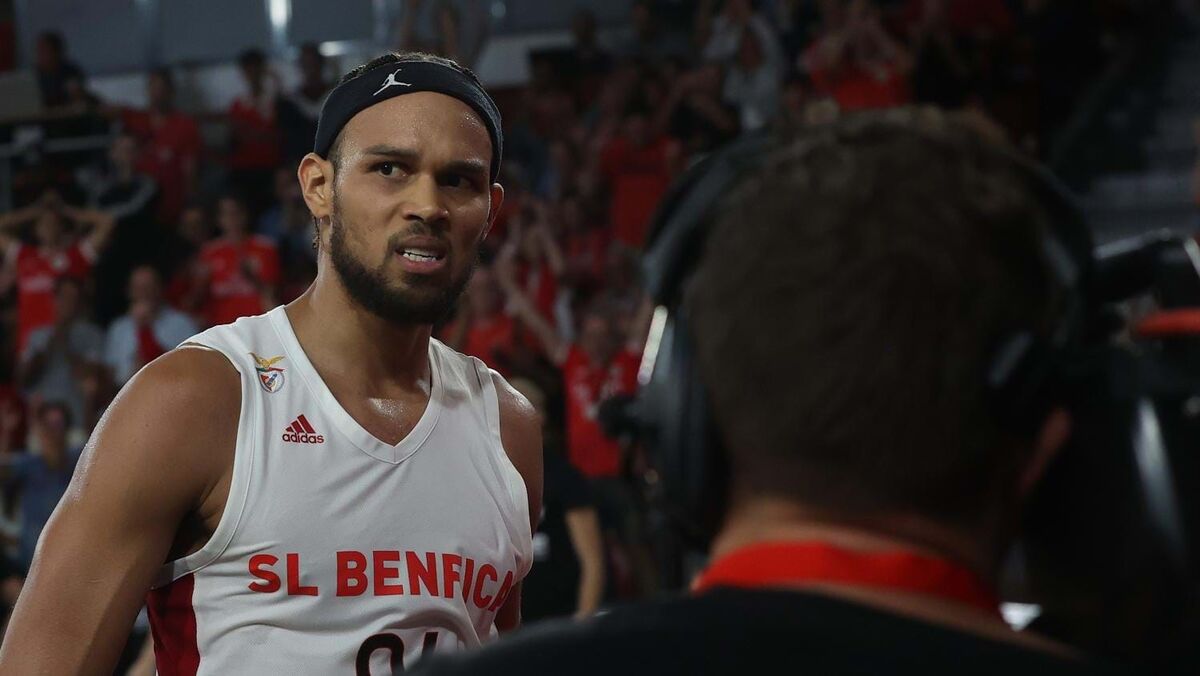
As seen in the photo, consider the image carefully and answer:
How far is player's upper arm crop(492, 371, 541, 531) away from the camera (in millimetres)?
2957

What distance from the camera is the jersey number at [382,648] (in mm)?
2482

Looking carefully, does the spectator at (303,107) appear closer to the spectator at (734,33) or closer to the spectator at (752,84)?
the spectator at (734,33)

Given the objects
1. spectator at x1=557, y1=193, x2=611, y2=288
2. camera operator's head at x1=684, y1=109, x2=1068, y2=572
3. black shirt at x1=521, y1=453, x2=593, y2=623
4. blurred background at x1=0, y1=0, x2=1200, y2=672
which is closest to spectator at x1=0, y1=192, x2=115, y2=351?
blurred background at x1=0, y1=0, x2=1200, y2=672

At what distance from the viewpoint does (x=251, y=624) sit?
2.48 m

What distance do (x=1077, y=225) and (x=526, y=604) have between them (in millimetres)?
5389

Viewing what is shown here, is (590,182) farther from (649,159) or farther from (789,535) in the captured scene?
(789,535)

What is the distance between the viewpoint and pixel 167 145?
11.6 meters

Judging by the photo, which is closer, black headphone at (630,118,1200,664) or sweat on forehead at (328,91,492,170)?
black headphone at (630,118,1200,664)

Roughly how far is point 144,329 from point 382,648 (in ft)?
24.2

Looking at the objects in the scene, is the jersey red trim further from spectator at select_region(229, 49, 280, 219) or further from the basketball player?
spectator at select_region(229, 49, 280, 219)

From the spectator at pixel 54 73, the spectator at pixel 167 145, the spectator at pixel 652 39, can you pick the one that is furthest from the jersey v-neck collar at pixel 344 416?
the spectator at pixel 54 73

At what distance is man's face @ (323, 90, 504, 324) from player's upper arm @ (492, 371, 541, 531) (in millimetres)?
267

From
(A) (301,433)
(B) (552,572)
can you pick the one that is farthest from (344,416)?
(B) (552,572)

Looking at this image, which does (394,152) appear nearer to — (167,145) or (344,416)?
(344,416)
